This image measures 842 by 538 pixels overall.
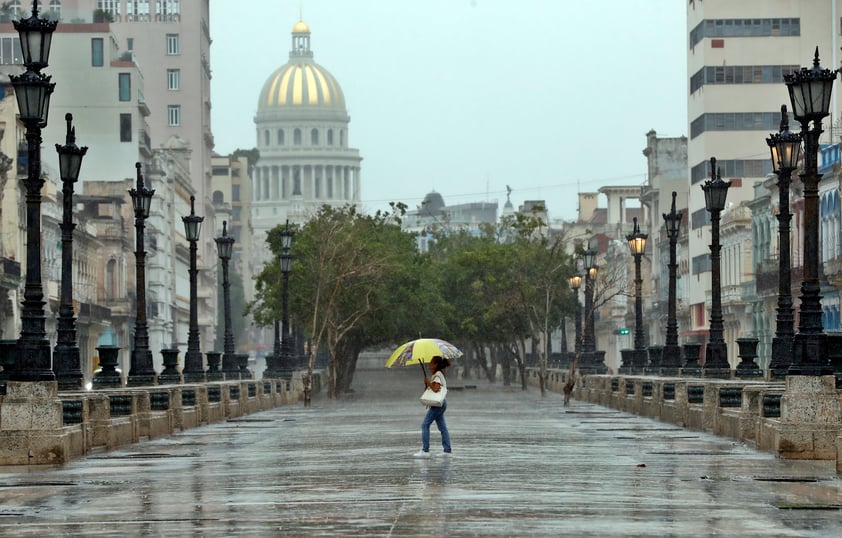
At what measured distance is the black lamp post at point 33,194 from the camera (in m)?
24.9

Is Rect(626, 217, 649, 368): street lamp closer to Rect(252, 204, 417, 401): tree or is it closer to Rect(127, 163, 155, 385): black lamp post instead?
Rect(252, 204, 417, 401): tree

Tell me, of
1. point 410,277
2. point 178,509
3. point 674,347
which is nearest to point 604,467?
point 178,509

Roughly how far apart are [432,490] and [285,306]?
48.2m

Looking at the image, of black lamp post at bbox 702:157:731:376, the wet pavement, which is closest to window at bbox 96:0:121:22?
black lamp post at bbox 702:157:731:376

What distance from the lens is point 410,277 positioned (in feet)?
291

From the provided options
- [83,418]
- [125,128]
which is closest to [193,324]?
[83,418]

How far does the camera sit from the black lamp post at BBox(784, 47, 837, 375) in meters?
24.7

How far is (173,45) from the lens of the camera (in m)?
165

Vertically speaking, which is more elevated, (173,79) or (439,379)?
(173,79)

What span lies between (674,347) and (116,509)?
112ft

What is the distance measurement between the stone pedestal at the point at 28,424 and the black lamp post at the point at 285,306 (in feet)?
130

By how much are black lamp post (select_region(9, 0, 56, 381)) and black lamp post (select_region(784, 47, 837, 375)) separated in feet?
Answer: 32.1

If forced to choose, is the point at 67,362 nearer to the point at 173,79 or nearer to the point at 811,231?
the point at 811,231

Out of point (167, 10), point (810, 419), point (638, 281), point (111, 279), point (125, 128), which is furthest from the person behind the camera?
point (167, 10)
